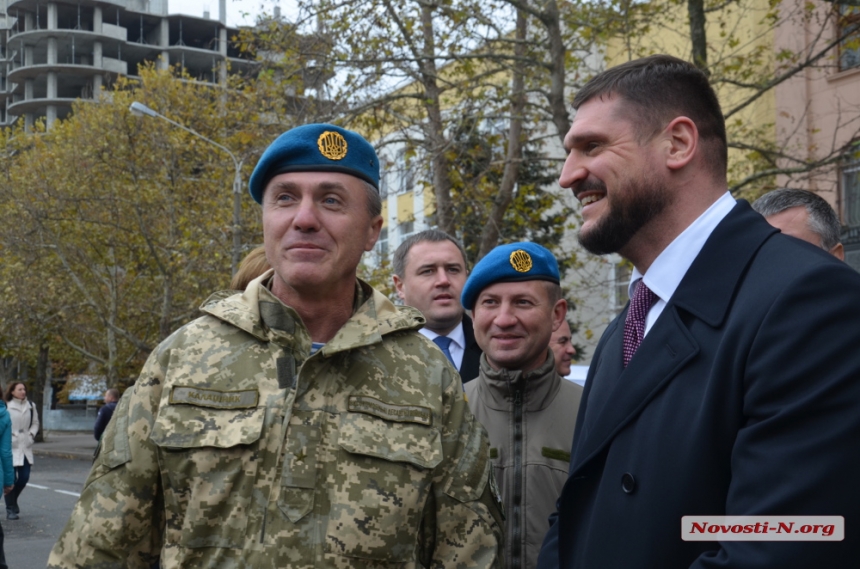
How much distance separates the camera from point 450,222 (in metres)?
12.9

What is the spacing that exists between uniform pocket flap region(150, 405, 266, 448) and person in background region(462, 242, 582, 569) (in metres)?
1.09

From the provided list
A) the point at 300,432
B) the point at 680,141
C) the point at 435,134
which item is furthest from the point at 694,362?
the point at 435,134

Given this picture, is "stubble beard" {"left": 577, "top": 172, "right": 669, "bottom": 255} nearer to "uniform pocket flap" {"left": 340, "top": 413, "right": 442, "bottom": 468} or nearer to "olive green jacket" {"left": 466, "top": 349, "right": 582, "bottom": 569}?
"uniform pocket flap" {"left": 340, "top": 413, "right": 442, "bottom": 468}

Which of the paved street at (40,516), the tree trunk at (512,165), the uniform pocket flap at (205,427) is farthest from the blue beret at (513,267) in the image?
the tree trunk at (512,165)

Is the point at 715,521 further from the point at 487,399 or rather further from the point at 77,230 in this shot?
the point at 77,230

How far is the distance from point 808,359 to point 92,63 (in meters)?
76.8

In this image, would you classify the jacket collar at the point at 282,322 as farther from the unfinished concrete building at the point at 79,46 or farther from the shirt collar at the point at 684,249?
the unfinished concrete building at the point at 79,46

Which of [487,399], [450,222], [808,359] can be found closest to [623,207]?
[808,359]

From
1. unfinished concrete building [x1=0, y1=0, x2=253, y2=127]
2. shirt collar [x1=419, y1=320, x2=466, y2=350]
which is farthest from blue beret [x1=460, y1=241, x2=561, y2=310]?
unfinished concrete building [x1=0, y1=0, x2=253, y2=127]

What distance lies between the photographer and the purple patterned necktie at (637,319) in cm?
223

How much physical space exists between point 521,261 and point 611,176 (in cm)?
130

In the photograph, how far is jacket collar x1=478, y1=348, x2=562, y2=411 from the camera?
321 cm

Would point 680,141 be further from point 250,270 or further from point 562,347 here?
point 562,347

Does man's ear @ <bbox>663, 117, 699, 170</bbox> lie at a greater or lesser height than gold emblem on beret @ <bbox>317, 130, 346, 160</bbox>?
lesser
